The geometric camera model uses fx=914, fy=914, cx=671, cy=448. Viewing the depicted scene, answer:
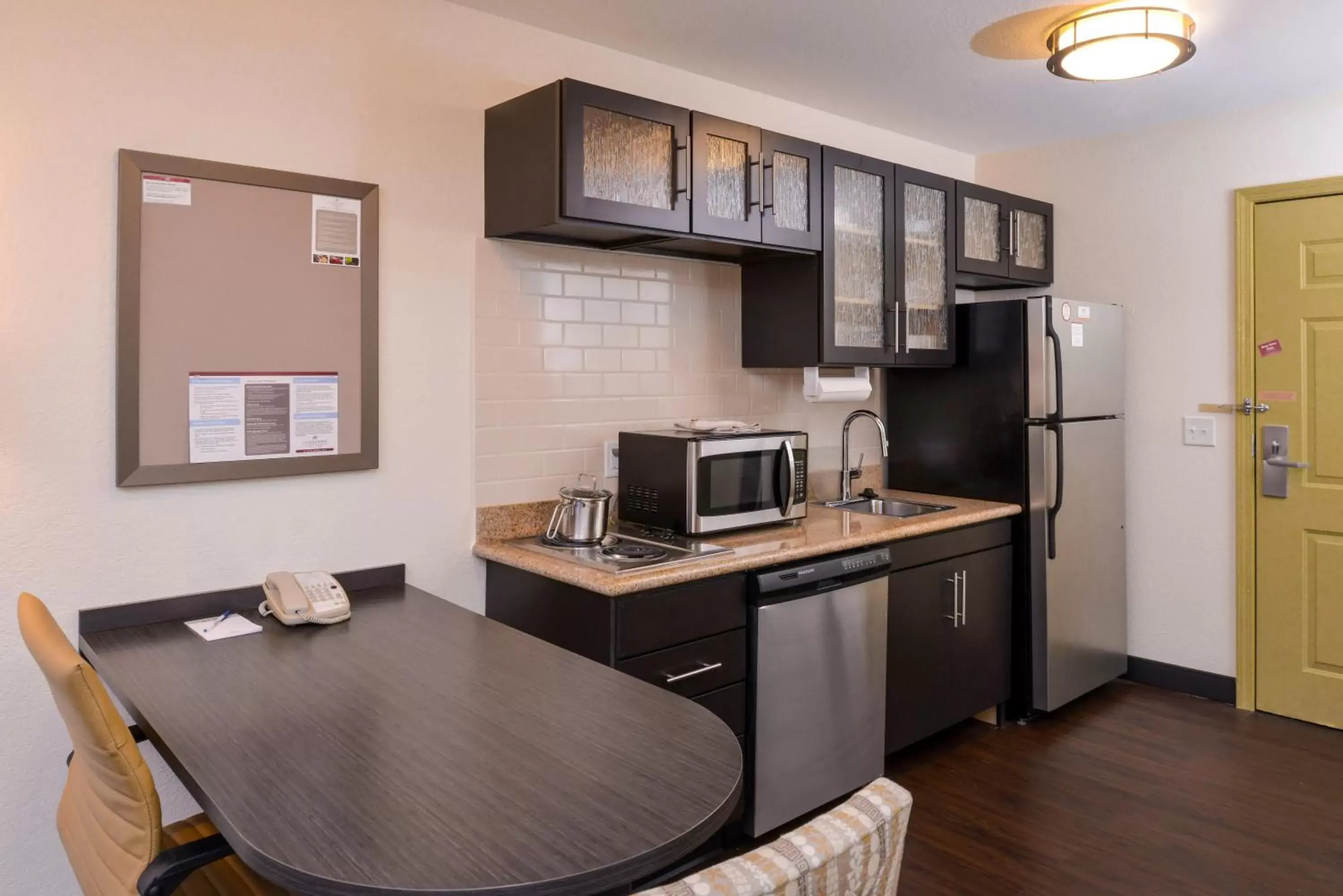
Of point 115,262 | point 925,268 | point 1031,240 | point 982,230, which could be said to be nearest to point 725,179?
point 925,268

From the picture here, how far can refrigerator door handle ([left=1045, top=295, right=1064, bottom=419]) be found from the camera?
356cm

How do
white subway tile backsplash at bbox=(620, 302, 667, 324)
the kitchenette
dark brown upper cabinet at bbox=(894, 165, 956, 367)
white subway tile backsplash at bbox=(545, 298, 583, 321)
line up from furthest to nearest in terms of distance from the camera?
1. dark brown upper cabinet at bbox=(894, 165, 956, 367)
2. white subway tile backsplash at bbox=(620, 302, 667, 324)
3. white subway tile backsplash at bbox=(545, 298, 583, 321)
4. the kitchenette

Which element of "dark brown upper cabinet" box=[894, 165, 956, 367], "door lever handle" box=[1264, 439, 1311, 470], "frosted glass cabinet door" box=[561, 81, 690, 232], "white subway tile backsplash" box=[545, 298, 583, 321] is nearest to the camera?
"frosted glass cabinet door" box=[561, 81, 690, 232]

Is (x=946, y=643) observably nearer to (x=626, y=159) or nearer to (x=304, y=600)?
(x=626, y=159)

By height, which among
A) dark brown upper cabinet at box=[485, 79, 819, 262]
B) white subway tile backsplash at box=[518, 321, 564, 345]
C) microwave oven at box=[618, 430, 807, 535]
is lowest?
microwave oven at box=[618, 430, 807, 535]

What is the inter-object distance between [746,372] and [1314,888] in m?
2.33

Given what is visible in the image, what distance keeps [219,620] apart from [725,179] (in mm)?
1900

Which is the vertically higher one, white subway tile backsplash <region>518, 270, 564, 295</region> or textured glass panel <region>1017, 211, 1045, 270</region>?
textured glass panel <region>1017, 211, 1045, 270</region>

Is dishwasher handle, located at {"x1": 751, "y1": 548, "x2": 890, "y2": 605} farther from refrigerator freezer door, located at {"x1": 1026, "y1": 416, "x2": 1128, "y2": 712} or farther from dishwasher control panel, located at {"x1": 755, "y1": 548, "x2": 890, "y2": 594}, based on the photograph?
refrigerator freezer door, located at {"x1": 1026, "y1": 416, "x2": 1128, "y2": 712}

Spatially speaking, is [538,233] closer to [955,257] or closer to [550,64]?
[550,64]

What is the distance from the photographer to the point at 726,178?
113 inches

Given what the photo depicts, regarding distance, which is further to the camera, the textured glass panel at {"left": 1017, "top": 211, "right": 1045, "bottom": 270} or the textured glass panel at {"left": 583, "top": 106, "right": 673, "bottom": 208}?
the textured glass panel at {"left": 1017, "top": 211, "right": 1045, "bottom": 270}

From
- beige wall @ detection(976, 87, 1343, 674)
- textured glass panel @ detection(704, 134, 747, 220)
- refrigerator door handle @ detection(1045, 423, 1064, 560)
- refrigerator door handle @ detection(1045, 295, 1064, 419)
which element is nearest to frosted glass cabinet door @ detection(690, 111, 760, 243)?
textured glass panel @ detection(704, 134, 747, 220)

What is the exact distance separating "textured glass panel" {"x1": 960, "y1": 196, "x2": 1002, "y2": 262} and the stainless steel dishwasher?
5.15 ft
